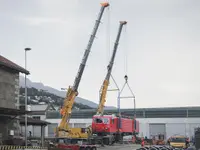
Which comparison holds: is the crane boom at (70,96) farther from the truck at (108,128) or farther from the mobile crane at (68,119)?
the truck at (108,128)

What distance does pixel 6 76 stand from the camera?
39281 mm

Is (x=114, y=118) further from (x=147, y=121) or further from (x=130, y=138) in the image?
(x=147, y=121)

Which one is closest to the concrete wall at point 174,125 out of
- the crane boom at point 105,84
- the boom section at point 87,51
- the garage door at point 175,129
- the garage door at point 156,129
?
the garage door at point 175,129

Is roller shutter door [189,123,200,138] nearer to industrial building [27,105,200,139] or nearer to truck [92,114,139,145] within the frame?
industrial building [27,105,200,139]

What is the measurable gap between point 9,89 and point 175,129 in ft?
155

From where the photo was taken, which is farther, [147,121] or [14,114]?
[147,121]

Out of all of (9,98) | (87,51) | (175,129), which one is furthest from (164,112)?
(9,98)

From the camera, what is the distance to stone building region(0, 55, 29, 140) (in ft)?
123

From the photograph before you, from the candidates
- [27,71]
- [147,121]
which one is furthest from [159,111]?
[27,71]

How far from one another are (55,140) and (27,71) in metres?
9.73

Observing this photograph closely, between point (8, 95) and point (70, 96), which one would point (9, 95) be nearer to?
point (8, 95)

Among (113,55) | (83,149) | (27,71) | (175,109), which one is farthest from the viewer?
(175,109)

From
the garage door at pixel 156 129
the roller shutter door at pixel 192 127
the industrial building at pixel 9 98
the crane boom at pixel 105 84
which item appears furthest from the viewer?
the garage door at pixel 156 129

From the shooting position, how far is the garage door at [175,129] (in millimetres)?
77812
